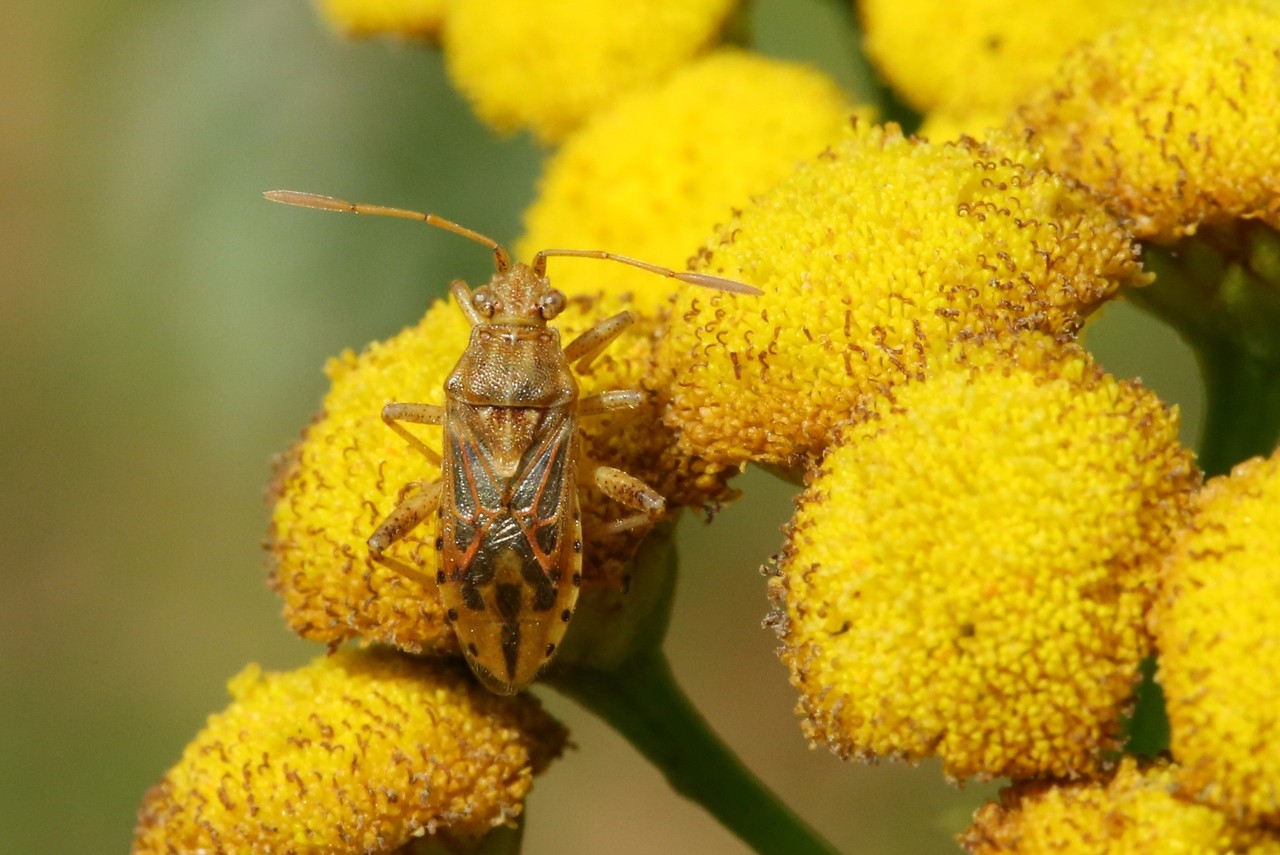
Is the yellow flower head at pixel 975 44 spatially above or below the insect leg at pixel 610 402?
above

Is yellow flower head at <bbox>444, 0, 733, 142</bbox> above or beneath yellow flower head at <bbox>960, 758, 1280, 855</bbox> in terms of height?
above

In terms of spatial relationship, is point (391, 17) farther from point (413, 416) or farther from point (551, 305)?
point (413, 416)

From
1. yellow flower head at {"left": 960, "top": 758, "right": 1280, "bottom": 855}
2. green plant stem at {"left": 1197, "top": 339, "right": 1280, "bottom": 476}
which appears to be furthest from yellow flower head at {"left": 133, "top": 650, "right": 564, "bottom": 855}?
green plant stem at {"left": 1197, "top": 339, "right": 1280, "bottom": 476}

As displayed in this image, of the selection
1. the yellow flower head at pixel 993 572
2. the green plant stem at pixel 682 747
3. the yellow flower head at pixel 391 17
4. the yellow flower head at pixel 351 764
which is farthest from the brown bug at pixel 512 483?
the yellow flower head at pixel 391 17

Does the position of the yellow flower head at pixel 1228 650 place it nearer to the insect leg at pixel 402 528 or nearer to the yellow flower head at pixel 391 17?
the insect leg at pixel 402 528

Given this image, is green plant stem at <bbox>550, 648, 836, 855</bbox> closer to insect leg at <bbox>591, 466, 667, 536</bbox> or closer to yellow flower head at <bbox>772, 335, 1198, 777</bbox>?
insect leg at <bbox>591, 466, 667, 536</bbox>

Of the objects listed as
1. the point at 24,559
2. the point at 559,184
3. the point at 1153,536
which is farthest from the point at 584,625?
the point at 24,559
